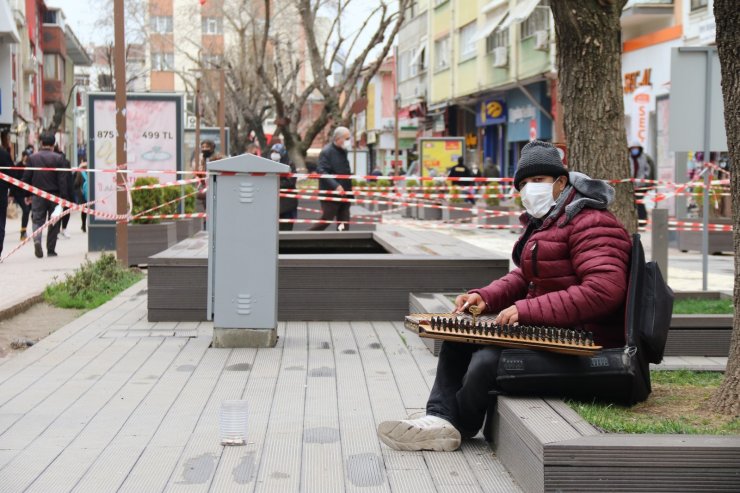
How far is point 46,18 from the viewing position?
257 ft

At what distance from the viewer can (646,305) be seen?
4980 millimetres

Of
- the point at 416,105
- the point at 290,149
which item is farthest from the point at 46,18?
the point at 290,149

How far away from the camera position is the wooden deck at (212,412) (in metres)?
4.88

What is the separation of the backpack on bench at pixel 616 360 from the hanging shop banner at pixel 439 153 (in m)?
32.7

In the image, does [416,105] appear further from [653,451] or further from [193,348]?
[653,451]

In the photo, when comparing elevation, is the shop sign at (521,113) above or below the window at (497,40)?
below

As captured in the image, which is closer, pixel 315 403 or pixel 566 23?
pixel 315 403

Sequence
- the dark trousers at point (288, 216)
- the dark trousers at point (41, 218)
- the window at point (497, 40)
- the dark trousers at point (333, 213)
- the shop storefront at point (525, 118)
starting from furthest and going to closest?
the window at point (497, 40), the shop storefront at point (525, 118), the dark trousers at point (41, 218), the dark trousers at point (288, 216), the dark trousers at point (333, 213)

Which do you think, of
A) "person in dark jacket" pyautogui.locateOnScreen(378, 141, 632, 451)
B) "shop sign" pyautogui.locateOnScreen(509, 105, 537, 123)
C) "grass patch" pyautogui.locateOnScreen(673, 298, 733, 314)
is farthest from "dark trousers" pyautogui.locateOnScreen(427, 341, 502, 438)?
"shop sign" pyautogui.locateOnScreen(509, 105, 537, 123)

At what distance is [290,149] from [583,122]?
33.0 m

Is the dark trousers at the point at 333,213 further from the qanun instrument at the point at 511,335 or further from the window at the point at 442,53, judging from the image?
the window at the point at 442,53

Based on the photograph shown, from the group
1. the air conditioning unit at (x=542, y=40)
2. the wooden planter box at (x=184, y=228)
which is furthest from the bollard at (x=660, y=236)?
the air conditioning unit at (x=542, y=40)

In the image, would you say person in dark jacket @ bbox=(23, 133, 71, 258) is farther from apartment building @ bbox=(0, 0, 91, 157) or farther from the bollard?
apartment building @ bbox=(0, 0, 91, 157)

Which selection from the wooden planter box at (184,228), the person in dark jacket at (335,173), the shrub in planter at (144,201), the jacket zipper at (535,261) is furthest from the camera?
the wooden planter box at (184,228)
